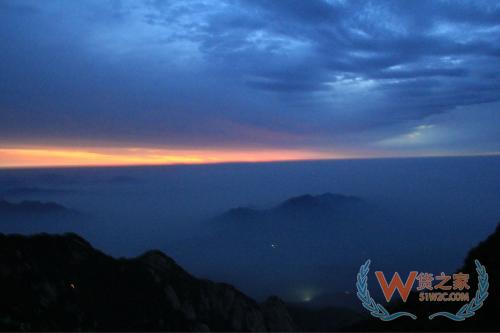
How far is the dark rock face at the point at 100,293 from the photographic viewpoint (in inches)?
1618

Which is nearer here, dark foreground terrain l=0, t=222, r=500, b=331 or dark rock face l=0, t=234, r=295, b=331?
dark foreground terrain l=0, t=222, r=500, b=331

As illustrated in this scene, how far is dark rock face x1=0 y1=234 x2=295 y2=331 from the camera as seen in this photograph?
4109 cm

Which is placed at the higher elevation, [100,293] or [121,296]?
[100,293]

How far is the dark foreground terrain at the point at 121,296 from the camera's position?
38241 millimetres

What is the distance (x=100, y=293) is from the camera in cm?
4872

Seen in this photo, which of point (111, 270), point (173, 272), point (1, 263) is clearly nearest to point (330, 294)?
point (173, 272)

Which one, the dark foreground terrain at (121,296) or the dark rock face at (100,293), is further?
the dark rock face at (100,293)

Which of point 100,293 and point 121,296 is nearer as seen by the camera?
point 100,293

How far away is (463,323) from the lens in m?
33.2

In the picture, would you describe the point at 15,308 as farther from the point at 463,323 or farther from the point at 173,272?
the point at 463,323

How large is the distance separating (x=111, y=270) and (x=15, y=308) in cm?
1627

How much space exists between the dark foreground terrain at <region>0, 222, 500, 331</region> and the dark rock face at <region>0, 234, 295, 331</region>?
11 centimetres

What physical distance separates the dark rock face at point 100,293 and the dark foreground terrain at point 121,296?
0.37 ft

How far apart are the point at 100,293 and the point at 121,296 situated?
3213 mm
